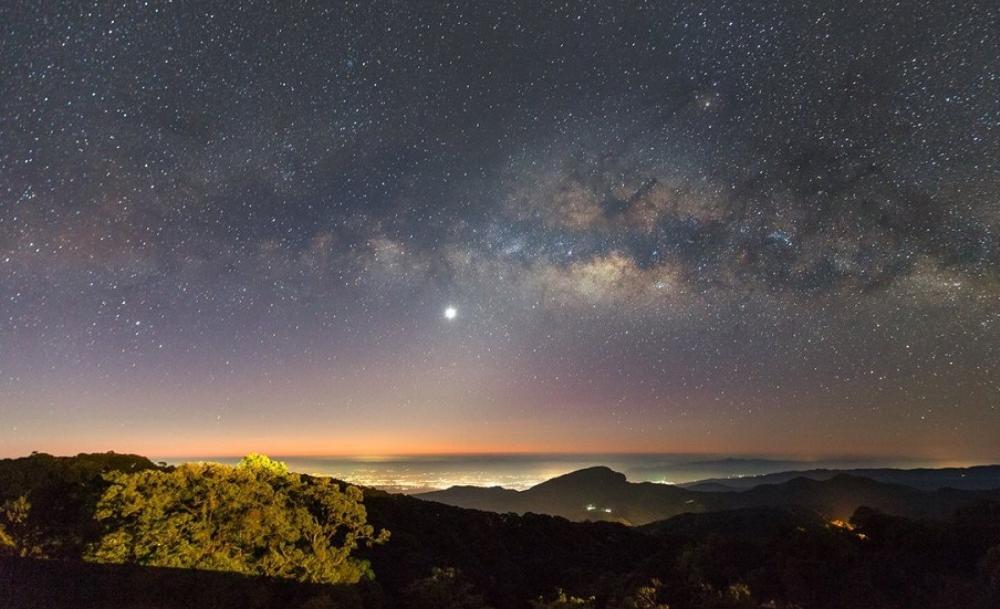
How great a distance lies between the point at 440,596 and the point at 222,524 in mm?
7709

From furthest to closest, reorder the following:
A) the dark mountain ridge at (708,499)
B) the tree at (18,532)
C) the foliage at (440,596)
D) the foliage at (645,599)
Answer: the dark mountain ridge at (708,499)
the tree at (18,532)
the foliage at (440,596)
the foliage at (645,599)

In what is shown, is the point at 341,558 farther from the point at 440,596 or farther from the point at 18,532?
the point at 18,532

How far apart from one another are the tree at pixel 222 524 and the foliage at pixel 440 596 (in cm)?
217

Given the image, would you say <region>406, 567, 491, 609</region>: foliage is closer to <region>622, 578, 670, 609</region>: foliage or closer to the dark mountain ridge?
<region>622, 578, 670, 609</region>: foliage

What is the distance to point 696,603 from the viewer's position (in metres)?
19.3

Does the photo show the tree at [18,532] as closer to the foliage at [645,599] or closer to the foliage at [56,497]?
the foliage at [56,497]

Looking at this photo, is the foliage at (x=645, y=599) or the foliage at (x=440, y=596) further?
the foliage at (x=440, y=596)

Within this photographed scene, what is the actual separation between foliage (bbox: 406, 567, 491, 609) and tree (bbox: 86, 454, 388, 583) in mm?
2168

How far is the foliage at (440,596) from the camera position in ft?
59.0

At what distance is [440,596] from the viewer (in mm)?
18469

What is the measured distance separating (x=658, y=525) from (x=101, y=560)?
220ft

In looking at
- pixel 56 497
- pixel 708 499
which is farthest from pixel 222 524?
pixel 708 499

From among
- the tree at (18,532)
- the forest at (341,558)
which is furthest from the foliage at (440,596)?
the tree at (18,532)

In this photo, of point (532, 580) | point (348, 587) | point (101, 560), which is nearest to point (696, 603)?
point (532, 580)
